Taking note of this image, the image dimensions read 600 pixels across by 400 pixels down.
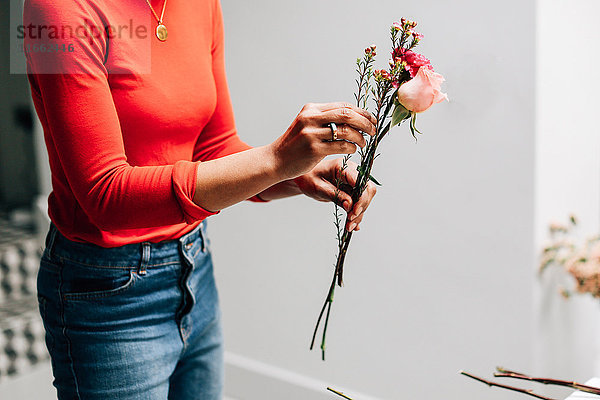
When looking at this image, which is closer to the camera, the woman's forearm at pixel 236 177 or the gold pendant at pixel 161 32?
the woman's forearm at pixel 236 177

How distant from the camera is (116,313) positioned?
97 cm

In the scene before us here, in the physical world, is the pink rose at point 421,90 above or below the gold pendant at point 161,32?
below

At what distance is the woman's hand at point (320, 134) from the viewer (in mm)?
720

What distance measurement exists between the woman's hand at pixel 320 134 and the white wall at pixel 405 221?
0.74 metres

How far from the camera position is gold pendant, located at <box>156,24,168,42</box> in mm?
954

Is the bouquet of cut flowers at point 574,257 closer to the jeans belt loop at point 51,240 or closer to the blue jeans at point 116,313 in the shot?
the blue jeans at point 116,313

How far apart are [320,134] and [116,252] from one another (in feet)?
1.44

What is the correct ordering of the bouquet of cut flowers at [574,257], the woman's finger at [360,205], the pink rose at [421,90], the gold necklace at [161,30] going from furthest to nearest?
the bouquet of cut flowers at [574,257]
the gold necklace at [161,30]
the woman's finger at [360,205]
the pink rose at [421,90]

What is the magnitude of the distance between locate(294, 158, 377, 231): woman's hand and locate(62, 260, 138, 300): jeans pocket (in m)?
0.32

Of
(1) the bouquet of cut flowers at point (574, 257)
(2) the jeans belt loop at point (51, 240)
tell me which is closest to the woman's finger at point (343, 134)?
(2) the jeans belt loop at point (51, 240)

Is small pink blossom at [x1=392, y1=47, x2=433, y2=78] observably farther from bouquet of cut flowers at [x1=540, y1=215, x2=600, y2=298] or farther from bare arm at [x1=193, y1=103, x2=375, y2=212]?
bouquet of cut flowers at [x1=540, y1=215, x2=600, y2=298]

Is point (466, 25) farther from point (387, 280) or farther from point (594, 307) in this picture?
point (594, 307)

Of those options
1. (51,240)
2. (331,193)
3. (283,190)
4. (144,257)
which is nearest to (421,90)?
(331,193)

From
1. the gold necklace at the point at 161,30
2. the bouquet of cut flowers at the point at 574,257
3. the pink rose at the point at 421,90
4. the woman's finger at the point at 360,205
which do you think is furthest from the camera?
the bouquet of cut flowers at the point at 574,257
